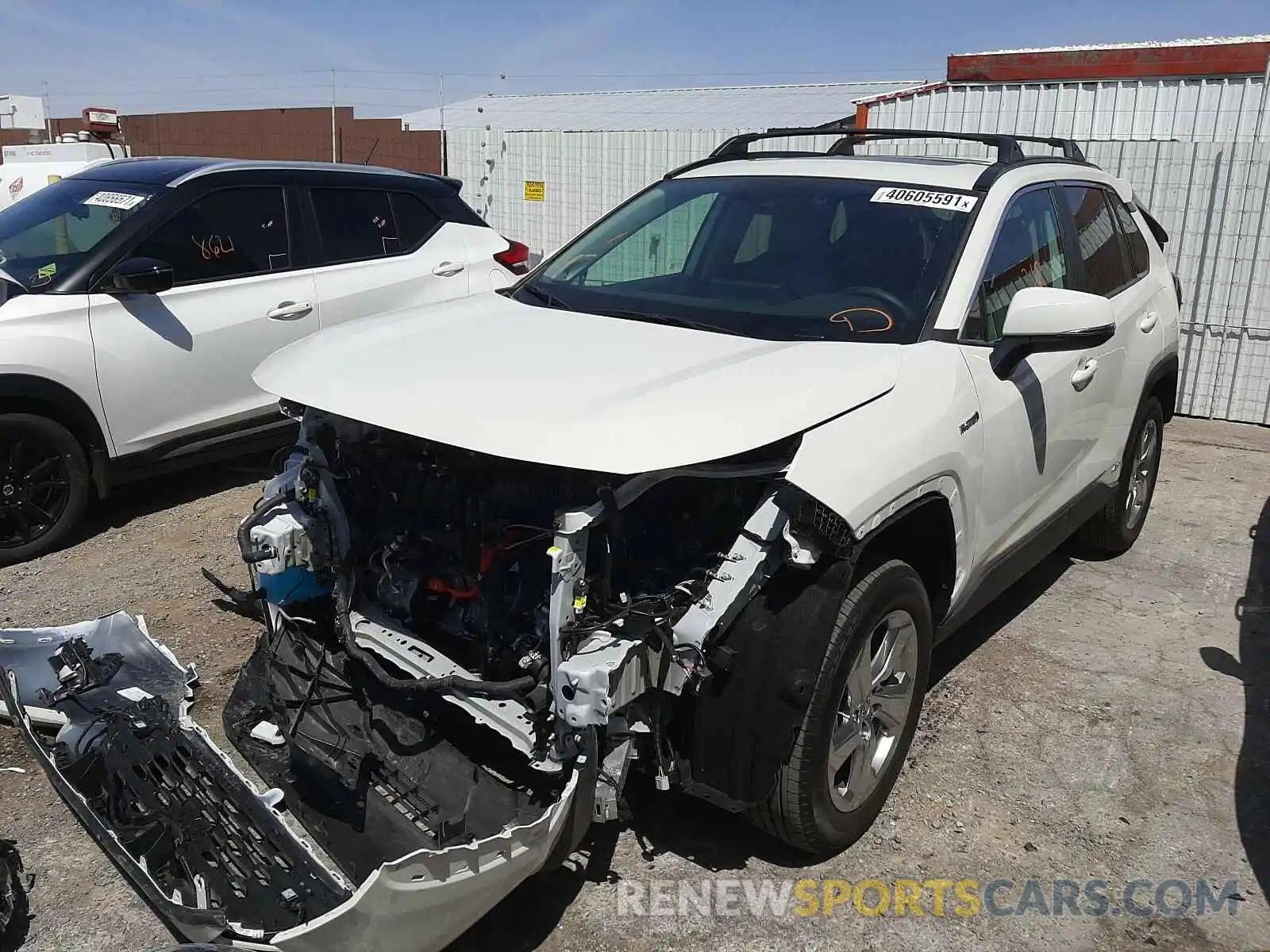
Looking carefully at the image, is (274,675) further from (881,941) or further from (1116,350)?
(1116,350)

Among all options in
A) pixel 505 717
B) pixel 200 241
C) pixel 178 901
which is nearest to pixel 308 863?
pixel 178 901

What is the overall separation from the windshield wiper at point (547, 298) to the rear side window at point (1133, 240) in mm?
2760

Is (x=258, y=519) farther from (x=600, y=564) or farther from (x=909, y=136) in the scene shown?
(x=909, y=136)

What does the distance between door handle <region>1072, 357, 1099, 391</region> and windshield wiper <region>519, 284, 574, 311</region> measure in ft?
6.38

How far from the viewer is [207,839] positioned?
2580 millimetres

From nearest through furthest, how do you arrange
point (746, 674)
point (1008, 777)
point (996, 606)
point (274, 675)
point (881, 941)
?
point (746, 674) < point (881, 941) < point (274, 675) < point (1008, 777) < point (996, 606)

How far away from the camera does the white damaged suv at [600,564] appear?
2.47 metres

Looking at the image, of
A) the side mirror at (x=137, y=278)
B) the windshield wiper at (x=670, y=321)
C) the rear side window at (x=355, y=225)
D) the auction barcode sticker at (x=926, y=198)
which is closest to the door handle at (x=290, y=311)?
the rear side window at (x=355, y=225)

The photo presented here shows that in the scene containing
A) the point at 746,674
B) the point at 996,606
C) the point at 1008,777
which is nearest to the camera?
the point at 746,674

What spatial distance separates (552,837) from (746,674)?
0.61m

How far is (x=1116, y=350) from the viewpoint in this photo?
14.2ft

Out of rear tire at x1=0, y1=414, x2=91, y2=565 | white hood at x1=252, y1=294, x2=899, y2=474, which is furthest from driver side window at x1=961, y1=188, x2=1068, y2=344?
rear tire at x1=0, y1=414, x2=91, y2=565

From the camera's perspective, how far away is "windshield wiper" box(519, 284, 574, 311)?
369 centimetres

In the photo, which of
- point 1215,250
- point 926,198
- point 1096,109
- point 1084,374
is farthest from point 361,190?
point 1096,109
